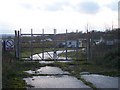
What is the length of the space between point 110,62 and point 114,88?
8.46m

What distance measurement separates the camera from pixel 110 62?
20.8m

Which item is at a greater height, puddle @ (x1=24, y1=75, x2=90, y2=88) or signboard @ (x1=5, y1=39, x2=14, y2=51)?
signboard @ (x1=5, y1=39, x2=14, y2=51)

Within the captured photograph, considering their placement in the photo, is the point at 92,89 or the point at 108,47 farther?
the point at 108,47

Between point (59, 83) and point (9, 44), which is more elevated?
point (9, 44)

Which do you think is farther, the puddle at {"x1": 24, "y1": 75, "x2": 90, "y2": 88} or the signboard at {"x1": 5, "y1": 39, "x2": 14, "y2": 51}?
the signboard at {"x1": 5, "y1": 39, "x2": 14, "y2": 51}

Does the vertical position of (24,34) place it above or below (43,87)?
above

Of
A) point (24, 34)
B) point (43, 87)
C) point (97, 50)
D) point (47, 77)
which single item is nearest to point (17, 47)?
point (24, 34)

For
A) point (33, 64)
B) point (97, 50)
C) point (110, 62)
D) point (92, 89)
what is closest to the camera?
point (92, 89)

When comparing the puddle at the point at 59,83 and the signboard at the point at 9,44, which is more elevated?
the signboard at the point at 9,44

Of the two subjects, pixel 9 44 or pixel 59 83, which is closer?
pixel 59 83

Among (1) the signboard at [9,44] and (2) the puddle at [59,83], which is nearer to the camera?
(2) the puddle at [59,83]

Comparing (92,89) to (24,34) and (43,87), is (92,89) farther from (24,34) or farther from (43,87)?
(24,34)

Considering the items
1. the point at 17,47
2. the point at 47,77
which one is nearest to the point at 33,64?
the point at 17,47

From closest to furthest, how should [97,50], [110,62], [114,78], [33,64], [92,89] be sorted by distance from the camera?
1. [92,89]
2. [114,78]
3. [110,62]
4. [33,64]
5. [97,50]
